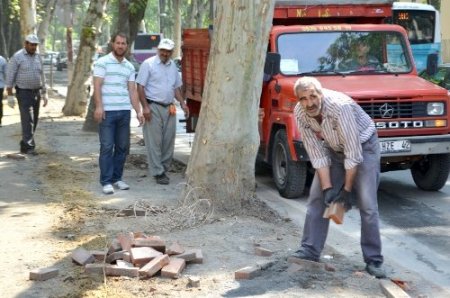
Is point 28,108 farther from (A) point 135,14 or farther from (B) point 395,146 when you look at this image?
(B) point 395,146

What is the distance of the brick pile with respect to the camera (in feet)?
19.5

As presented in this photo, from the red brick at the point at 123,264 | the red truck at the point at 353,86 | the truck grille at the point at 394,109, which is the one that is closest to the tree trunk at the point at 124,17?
the red truck at the point at 353,86

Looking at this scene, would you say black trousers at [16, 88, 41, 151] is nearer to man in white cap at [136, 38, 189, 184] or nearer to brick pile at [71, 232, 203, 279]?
man in white cap at [136, 38, 189, 184]

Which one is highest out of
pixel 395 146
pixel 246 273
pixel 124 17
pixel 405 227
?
pixel 124 17

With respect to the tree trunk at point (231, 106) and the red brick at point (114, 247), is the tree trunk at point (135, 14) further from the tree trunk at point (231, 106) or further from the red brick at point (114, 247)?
the red brick at point (114, 247)

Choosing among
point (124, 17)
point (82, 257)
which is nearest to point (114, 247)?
point (82, 257)

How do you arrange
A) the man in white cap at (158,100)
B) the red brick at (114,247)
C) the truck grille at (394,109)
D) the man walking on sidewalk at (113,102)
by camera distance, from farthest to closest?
the man in white cap at (158,100) → the man walking on sidewalk at (113,102) → the truck grille at (394,109) → the red brick at (114,247)

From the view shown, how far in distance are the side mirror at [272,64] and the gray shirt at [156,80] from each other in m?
1.26

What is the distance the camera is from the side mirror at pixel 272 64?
9.95m

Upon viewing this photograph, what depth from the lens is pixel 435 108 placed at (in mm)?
9547

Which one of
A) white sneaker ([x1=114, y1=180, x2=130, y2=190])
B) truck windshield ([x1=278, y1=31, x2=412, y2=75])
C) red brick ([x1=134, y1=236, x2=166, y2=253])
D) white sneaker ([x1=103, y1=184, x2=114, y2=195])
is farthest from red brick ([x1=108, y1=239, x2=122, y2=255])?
truck windshield ([x1=278, y1=31, x2=412, y2=75])

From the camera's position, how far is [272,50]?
10.5 meters

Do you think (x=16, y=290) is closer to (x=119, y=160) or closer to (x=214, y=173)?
(x=214, y=173)

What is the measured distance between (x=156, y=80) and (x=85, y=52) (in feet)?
29.0
